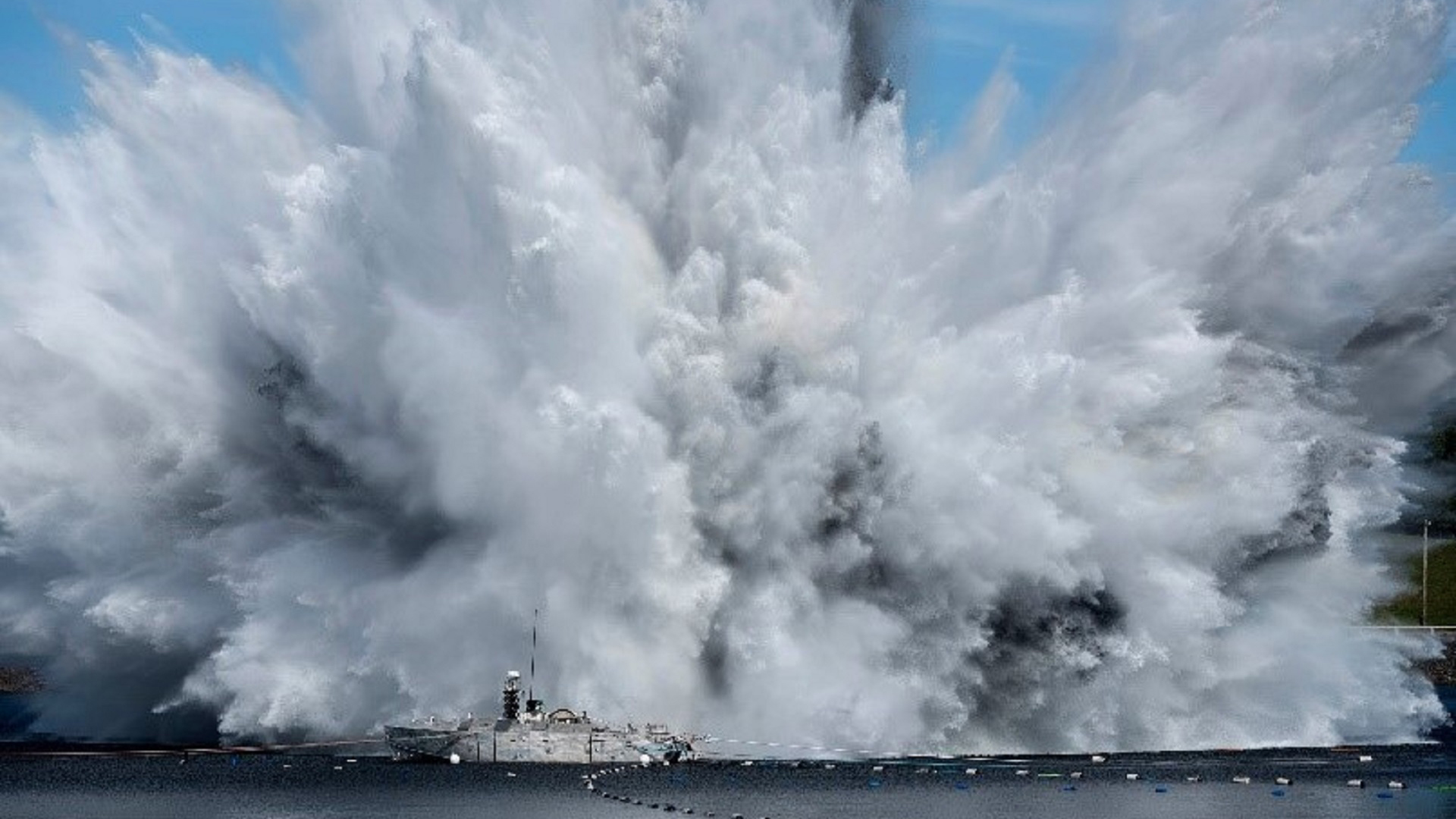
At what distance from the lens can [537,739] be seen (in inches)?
5310

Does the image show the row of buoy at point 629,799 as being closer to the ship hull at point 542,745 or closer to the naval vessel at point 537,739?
the ship hull at point 542,745

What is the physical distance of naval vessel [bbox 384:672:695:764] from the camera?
5290 inches

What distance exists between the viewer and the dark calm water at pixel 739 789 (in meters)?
118

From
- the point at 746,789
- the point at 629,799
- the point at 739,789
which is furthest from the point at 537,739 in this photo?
the point at 746,789

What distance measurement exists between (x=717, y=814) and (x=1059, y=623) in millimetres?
A: 32974

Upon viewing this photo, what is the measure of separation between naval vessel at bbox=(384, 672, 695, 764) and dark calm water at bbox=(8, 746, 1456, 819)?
2.70 ft

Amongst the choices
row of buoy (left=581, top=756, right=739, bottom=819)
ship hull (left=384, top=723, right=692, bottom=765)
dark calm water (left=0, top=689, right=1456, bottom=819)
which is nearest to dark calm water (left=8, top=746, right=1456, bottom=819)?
dark calm water (left=0, top=689, right=1456, bottom=819)

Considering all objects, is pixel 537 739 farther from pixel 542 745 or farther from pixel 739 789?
pixel 739 789

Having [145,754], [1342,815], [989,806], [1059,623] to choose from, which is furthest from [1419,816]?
[145,754]

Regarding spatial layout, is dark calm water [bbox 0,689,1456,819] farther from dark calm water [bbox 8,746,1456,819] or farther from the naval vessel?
the naval vessel

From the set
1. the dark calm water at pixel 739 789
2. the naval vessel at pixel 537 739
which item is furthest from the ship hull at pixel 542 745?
the dark calm water at pixel 739 789

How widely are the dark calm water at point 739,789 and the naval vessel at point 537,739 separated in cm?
82

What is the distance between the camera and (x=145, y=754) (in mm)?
148625

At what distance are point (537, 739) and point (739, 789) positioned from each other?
13.2m
